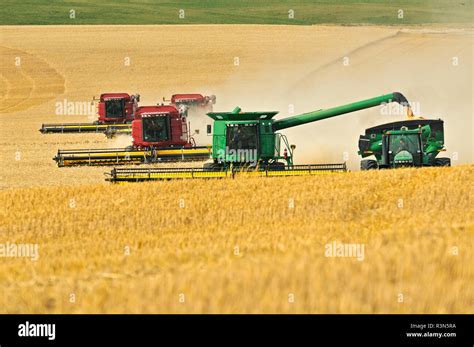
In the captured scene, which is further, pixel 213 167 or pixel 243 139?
pixel 243 139

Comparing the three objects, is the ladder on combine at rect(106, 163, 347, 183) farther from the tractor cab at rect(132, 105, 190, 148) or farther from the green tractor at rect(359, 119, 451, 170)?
the tractor cab at rect(132, 105, 190, 148)

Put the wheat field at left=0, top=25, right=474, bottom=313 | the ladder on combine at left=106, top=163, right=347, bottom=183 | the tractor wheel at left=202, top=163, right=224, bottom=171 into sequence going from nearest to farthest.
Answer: the wheat field at left=0, top=25, right=474, bottom=313 → the ladder on combine at left=106, top=163, right=347, bottom=183 → the tractor wheel at left=202, top=163, right=224, bottom=171

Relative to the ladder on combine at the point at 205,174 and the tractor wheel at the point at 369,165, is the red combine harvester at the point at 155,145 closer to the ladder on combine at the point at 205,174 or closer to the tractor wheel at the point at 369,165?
the tractor wheel at the point at 369,165

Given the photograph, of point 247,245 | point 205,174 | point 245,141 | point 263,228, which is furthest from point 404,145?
point 247,245

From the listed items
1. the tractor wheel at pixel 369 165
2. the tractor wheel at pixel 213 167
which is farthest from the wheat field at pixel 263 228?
the tractor wheel at pixel 369 165

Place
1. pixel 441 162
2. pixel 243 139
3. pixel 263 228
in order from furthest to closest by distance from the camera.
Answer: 1. pixel 243 139
2. pixel 441 162
3. pixel 263 228

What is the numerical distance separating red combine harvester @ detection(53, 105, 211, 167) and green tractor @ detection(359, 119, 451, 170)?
651 cm

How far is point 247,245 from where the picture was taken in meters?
10.7

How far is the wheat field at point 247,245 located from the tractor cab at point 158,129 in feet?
38.0

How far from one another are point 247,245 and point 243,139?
14012mm

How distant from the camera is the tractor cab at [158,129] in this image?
3166cm

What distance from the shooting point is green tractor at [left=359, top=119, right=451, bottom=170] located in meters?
23.5

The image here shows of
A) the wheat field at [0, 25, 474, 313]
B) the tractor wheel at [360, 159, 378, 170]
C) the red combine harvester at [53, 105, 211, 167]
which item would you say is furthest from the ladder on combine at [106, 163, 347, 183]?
the red combine harvester at [53, 105, 211, 167]

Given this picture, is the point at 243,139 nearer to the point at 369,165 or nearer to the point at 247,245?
the point at 369,165
